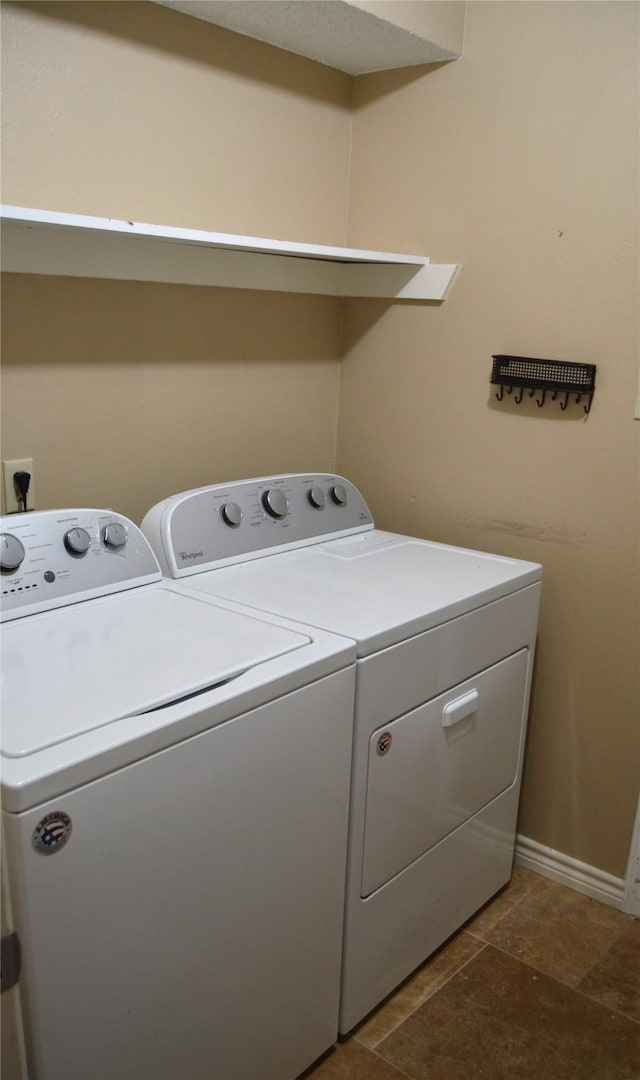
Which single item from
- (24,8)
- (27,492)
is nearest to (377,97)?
(24,8)

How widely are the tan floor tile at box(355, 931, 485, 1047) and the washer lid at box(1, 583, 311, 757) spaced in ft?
2.76

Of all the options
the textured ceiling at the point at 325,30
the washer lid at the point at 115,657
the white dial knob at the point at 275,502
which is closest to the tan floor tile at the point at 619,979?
the washer lid at the point at 115,657

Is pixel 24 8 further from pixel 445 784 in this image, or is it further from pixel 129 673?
pixel 445 784

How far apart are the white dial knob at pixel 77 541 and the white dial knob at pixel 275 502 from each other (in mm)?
480

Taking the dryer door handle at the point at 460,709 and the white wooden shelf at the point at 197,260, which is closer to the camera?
the white wooden shelf at the point at 197,260

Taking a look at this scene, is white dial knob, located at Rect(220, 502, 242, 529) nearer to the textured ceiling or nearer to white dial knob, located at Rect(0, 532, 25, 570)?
white dial knob, located at Rect(0, 532, 25, 570)

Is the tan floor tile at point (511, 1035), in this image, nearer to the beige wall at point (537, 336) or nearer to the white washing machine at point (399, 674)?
the white washing machine at point (399, 674)

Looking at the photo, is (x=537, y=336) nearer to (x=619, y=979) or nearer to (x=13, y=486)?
(x=13, y=486)

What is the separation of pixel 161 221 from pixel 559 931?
70.7 inches

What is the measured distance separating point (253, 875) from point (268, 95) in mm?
1675

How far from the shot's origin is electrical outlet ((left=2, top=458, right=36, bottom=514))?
1690 millimetres

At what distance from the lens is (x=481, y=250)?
6.85 ft

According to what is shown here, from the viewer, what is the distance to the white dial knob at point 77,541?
1.56 meters

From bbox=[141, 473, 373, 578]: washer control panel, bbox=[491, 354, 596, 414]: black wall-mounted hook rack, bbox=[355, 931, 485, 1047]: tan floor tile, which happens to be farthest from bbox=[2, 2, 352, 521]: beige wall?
bbox=[355, 931, 485, 1047]: tan floor tile
